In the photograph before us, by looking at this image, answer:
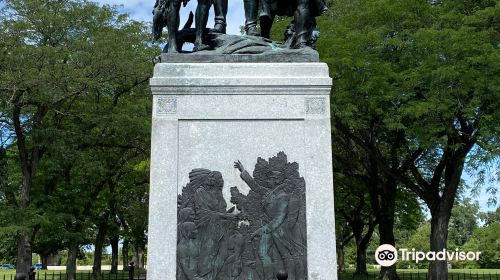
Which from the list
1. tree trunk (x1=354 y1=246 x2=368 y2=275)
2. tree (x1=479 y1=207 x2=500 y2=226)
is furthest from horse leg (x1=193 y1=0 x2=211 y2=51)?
tree (x1=479 y1=207 x2=500 y2=226)

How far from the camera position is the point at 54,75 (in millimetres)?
20797

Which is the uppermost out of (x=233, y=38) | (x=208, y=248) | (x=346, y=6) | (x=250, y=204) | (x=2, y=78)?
(x=346, y=6)

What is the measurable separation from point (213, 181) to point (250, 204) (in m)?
0.61

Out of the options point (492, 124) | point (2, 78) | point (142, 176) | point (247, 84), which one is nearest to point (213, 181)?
point (247, 84)

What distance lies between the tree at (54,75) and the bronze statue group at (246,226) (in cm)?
1379

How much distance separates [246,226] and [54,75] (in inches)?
602

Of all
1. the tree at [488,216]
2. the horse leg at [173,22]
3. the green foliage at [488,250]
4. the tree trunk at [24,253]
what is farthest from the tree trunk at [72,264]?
the tree at [488,216]

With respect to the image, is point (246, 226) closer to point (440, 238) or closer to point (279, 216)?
point (279, 216)

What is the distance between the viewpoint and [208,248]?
25.1 ft

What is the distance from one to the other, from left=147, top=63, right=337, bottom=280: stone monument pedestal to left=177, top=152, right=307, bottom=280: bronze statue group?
101 millimetres

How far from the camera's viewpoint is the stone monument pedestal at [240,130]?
7.88 metres

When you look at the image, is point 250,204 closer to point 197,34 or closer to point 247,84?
point 247,84

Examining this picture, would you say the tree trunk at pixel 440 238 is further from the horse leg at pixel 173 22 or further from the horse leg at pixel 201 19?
the horse leg at pixel 173 22

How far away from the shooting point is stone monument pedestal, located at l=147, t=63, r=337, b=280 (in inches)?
310
